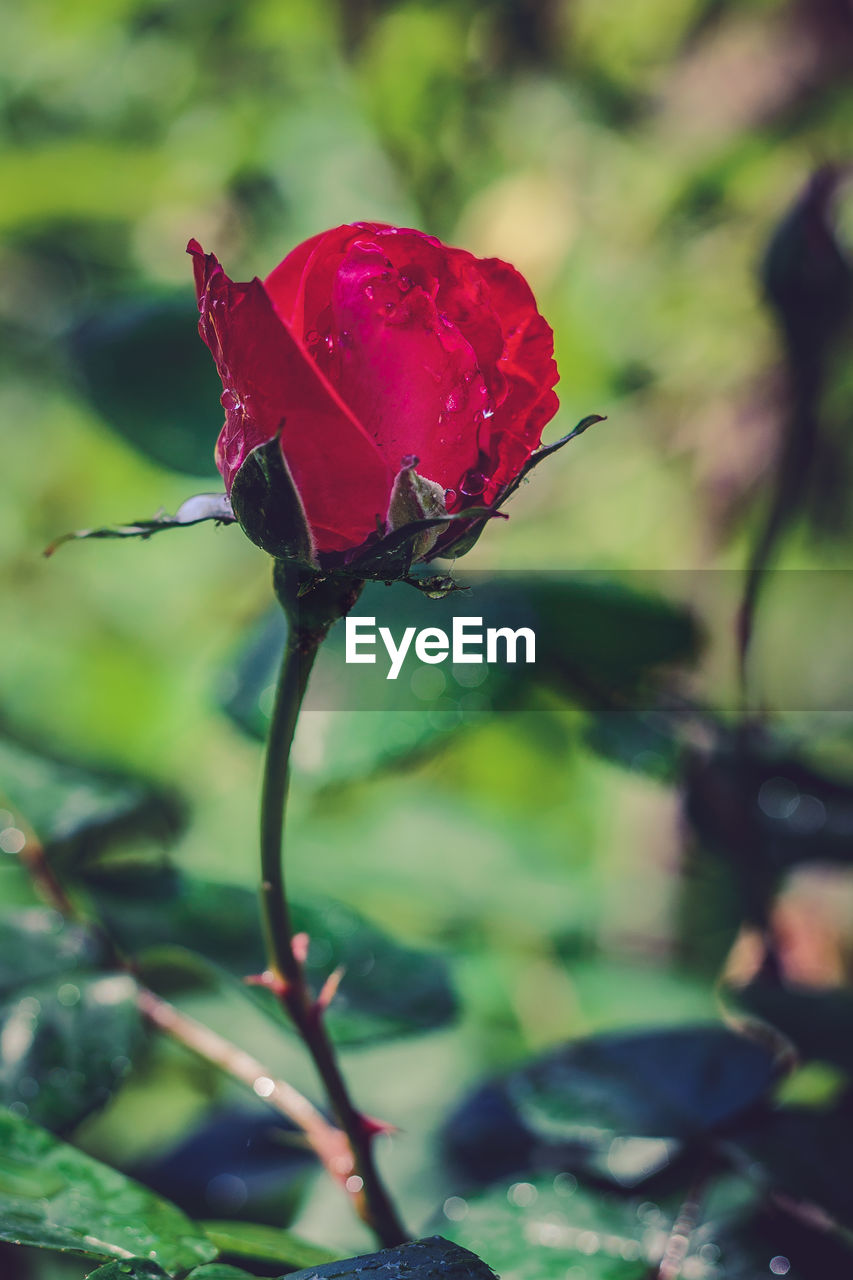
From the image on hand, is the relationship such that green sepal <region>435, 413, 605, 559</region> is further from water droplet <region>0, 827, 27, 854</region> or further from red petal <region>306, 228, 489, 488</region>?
water droplet <region>0, 827, 27, 854</region>

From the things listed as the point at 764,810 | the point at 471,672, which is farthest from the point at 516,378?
the point at 764,810

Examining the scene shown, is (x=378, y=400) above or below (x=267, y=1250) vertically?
above

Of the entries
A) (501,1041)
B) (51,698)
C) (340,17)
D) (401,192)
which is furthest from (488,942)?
(340,17)

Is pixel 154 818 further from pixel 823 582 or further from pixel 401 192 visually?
pixel 401 192

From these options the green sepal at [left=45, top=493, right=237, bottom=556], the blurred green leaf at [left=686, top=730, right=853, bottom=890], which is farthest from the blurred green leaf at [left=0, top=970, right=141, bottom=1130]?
the blurred green leaf at [left=686, top=730, right=853, bottom=890]

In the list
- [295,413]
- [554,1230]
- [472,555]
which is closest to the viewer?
[295,413]

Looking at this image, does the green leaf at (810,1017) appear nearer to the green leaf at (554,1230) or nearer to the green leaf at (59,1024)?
the green leaf at (554,1230)

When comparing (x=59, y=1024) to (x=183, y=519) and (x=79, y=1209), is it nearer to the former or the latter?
(x=79, y=1209)
